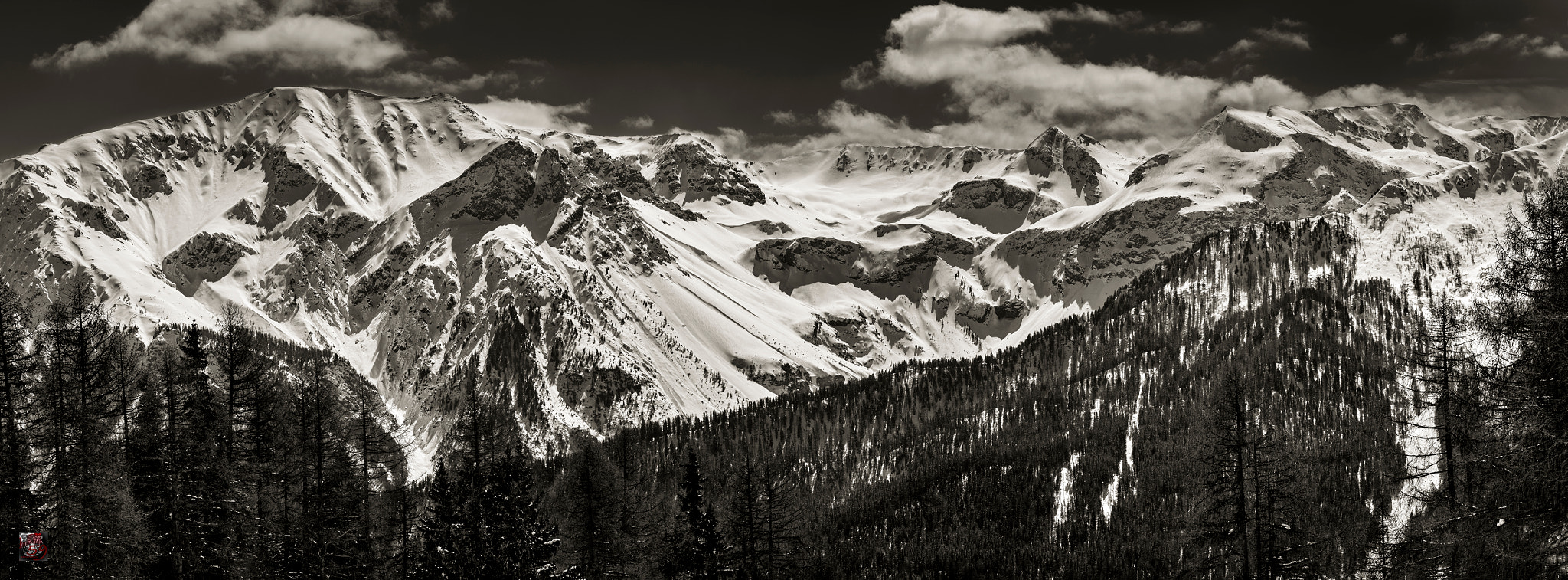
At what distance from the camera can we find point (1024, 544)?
127m

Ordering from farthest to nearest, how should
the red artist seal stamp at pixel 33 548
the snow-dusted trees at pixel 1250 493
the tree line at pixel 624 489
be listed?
the snow-dusted trees at pixel 1250 493 → the red artist seal stamp at pixel 33 548 → the tree line at pixel 624 489

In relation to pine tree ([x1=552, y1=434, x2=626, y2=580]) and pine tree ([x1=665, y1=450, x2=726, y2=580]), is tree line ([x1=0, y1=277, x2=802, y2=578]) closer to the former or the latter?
pine tree ([x1=552, y1=434, x2=626, y2=580])

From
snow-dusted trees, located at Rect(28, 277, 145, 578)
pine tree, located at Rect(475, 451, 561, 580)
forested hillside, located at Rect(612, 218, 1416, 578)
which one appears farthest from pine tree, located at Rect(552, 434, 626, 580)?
forested hillside, located at Rect(612, 218, 1416, 578)

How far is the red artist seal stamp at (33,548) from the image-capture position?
29.6 m

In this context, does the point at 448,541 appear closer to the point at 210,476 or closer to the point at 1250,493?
the point at 210,476

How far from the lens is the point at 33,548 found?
97.7 feet

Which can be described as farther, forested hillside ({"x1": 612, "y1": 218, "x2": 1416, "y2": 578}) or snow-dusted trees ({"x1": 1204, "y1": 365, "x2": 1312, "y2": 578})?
forested hillside ({"x1": 612, "y1": 218, "x2": 1416, "y2": 578})

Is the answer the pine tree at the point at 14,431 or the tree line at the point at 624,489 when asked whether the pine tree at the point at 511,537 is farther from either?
the pine tree at the point at 14,431

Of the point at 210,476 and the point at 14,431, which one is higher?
the point at 14,431

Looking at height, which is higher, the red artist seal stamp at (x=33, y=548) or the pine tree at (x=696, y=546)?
the red artist seal stamp at (x=33, y=548)

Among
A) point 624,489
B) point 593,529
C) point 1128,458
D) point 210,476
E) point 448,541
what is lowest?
point 593,529

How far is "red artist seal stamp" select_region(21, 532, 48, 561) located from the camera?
2956 cm

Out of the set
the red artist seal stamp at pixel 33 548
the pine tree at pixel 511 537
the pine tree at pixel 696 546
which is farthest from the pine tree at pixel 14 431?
the pine tree at pixel 696 546

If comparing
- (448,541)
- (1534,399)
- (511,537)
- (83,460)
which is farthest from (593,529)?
(1534,399)
